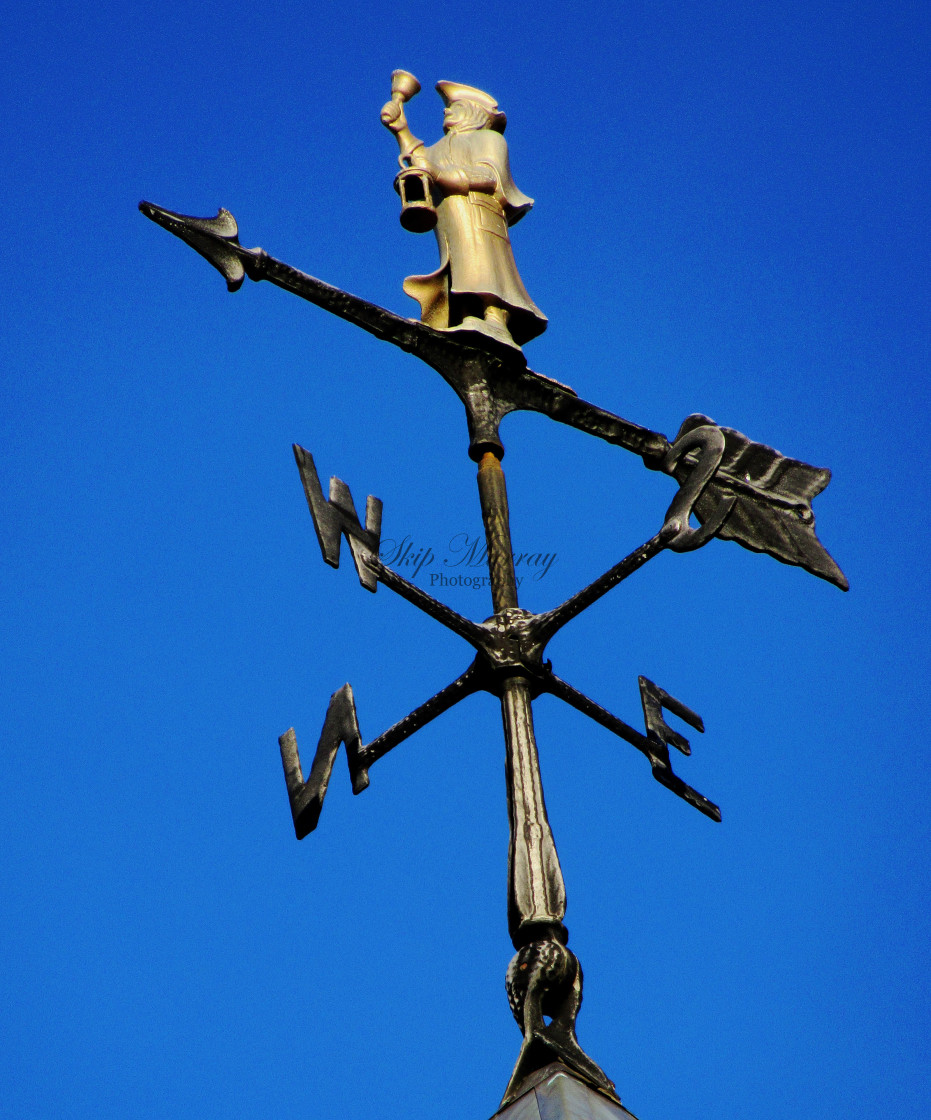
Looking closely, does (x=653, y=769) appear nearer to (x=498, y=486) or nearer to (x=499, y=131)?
(x=498, y=486)

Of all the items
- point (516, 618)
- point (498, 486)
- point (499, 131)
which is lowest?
point (516, 618)

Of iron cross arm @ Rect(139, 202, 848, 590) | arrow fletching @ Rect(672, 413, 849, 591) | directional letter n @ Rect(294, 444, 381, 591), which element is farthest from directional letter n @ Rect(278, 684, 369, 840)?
arrow fletching @ Rect(672, 413, 849, 591)

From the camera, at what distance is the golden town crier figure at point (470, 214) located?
6000 mm

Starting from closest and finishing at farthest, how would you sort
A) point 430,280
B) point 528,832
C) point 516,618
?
point 528,832
point 516,618
point 430,280

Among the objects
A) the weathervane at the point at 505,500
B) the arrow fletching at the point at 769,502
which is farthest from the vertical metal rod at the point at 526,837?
the arrow fletching at the point at 769,502

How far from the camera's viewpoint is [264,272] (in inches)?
223

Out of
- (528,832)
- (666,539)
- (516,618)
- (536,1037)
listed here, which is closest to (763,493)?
(666,539)

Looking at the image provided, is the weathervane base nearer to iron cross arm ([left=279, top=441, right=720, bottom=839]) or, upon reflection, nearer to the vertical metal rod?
the vertical metal rod

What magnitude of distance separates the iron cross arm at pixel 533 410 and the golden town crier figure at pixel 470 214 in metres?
0.14

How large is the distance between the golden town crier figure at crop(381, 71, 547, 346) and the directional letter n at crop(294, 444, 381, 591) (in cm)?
116

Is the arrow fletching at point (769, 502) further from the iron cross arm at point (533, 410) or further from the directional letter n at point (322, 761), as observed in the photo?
the directional letter n at point (322, 761)

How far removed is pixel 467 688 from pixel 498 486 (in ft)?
3.04

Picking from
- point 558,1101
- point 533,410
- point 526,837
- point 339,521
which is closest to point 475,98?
point 533,410

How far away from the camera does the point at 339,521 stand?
474cm
